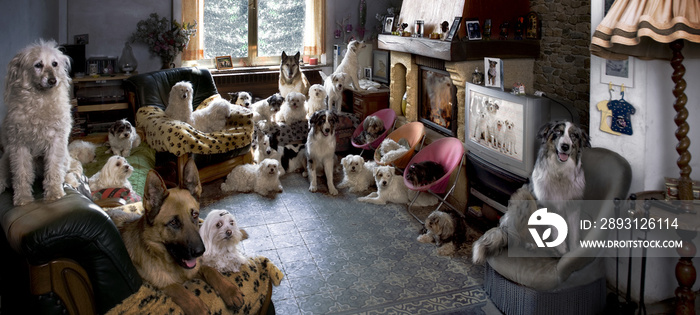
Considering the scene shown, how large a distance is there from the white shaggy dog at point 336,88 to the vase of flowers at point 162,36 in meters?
2.02

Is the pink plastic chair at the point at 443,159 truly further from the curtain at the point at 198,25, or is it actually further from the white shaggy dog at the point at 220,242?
the curtain at the point at 198,25

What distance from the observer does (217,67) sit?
7.95 m

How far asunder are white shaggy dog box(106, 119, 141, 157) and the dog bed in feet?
8.59

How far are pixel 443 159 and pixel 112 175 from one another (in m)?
2.65

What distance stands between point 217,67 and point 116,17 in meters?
1.41

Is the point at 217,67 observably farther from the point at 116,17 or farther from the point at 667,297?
the point at 667,297

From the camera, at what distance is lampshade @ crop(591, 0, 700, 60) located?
99.3 inches

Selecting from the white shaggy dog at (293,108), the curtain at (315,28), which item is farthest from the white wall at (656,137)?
the curtain at (315,28)

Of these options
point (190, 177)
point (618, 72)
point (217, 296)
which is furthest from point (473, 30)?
point (217, 296)

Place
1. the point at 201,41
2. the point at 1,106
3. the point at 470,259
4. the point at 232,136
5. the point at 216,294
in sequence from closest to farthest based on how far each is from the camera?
the point at 216,294 → the point at 1,106 → the point at 470,259 → the point at 232,136 → the point at 201,41

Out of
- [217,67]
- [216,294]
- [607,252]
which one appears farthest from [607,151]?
[217,67]

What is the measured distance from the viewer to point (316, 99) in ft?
22.6

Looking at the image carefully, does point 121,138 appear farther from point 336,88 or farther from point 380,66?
point 380,66

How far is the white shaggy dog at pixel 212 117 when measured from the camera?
5.87 m
